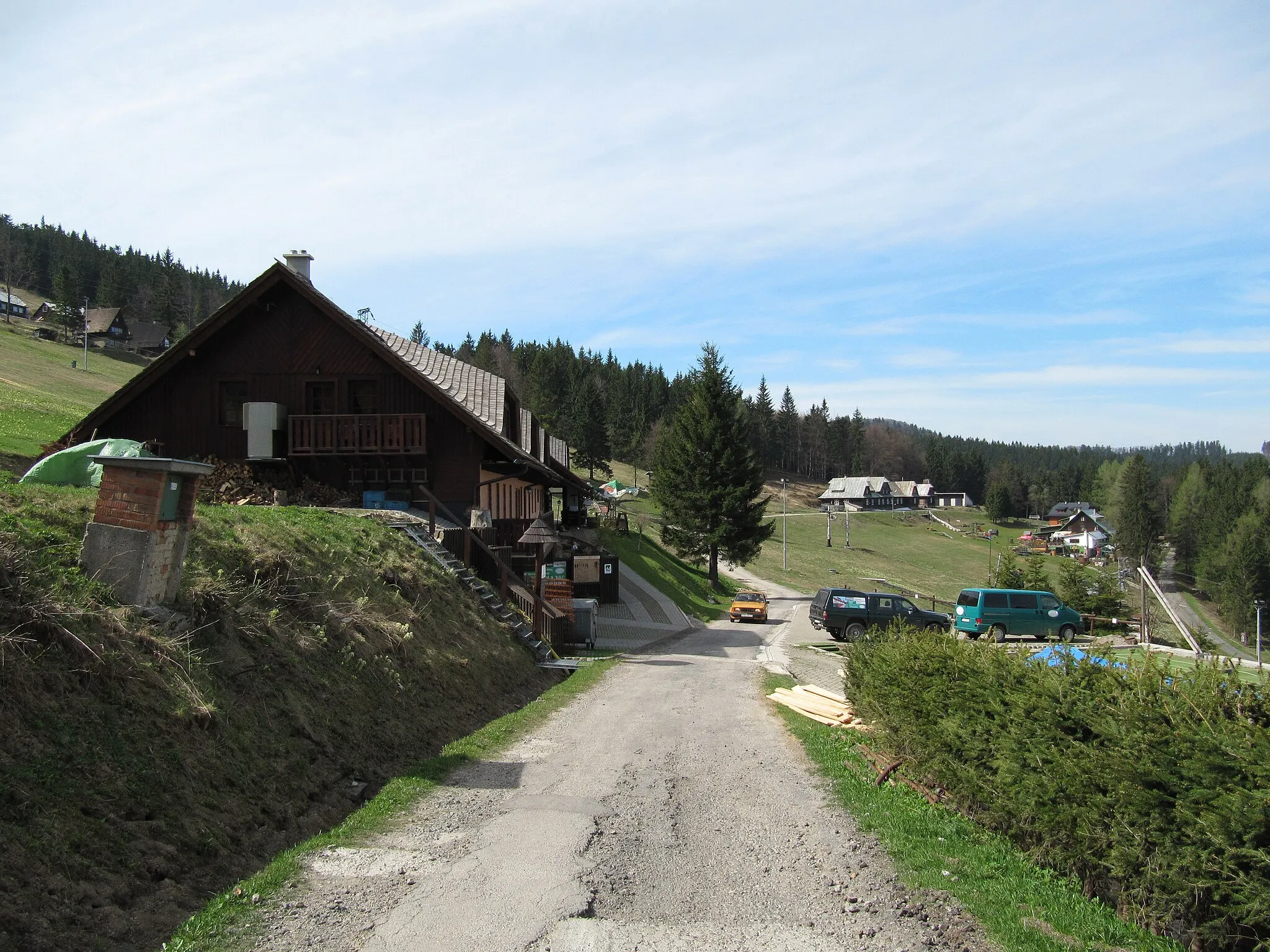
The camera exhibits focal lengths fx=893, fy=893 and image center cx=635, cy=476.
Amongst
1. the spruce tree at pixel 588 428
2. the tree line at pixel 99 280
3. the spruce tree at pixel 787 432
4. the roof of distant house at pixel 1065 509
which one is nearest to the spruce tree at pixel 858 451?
the spruce tree at pixel 787 432

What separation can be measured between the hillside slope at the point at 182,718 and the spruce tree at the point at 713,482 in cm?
3791

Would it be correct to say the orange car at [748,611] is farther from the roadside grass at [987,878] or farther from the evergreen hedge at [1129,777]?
the evergreen hedge at [1129,777]

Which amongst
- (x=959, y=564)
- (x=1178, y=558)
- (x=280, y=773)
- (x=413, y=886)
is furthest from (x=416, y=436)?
(x=1178, y=558)

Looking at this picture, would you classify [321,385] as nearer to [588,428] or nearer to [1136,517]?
[588,428]

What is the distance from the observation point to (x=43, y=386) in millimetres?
58938

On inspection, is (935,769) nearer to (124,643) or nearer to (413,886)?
(413,886)

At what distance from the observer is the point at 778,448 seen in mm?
159125

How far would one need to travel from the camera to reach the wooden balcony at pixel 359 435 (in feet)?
76.5

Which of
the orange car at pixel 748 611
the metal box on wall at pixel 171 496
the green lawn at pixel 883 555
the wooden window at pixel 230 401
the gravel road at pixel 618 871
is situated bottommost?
the green lawn at pixel 883 555

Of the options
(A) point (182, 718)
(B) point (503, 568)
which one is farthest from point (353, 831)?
(B) point (503, 568)

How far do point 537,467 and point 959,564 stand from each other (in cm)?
8027

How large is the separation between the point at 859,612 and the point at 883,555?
6421cm

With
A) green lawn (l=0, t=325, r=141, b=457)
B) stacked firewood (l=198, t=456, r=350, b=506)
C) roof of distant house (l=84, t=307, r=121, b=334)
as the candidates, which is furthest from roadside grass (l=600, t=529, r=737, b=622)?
roof of distant house (l=84, t=307, r=121, b=334)

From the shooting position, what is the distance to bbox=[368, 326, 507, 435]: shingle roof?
82.9 ft
